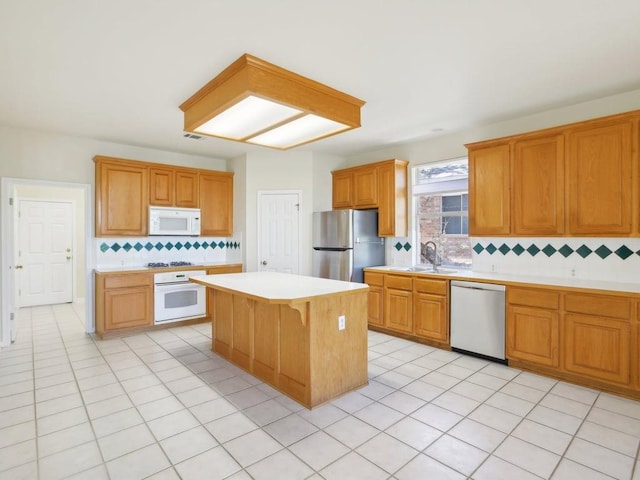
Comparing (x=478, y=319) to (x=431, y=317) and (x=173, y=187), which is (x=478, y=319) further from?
(x=173, y=187)

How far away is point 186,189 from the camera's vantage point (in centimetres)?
539

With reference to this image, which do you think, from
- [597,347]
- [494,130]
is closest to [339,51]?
[494,130]

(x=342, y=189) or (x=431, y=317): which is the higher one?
(x=342, y=189)

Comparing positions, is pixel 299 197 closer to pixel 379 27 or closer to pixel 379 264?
pixel 379 264

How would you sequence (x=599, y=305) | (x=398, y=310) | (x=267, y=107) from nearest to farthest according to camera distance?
(x=267, y=107) → (x=599, y=305) → (x=398, y=310)

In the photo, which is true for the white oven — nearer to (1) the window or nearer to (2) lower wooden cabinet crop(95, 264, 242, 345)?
(2) lower wooden cabinet crop(95, 264, 242, 345)

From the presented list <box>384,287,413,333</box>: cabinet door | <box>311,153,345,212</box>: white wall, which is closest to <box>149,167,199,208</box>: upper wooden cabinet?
<box>311,153,345,212</box>: white wall

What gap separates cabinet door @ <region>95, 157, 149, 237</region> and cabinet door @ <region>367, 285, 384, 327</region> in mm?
3361

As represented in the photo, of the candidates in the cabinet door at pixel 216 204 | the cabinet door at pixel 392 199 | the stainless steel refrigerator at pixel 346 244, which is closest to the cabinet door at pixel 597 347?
the cabinet door at pixel 392 199

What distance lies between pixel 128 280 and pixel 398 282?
3555 millimetres

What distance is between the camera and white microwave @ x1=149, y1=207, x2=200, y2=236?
503 cm

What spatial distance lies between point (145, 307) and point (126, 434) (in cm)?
268

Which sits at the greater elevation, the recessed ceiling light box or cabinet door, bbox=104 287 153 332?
the recessed ceiling light box

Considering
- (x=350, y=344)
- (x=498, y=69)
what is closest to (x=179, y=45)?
(x=498, y=69)
